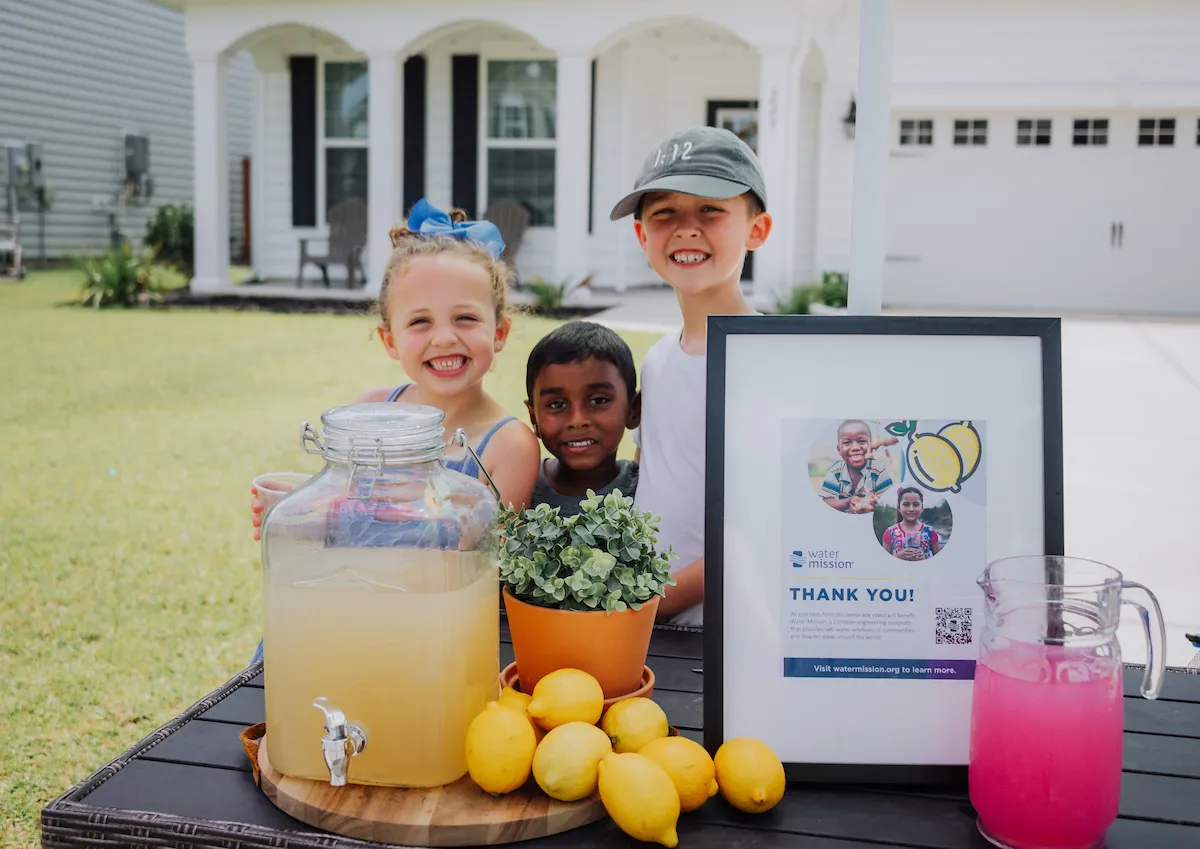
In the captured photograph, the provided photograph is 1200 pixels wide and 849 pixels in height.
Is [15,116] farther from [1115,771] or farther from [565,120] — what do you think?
[1115,771]

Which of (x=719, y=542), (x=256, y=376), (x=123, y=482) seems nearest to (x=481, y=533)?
(x=719, y=542)


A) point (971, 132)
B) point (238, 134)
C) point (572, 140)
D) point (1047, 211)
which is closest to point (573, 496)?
point (572, 140)

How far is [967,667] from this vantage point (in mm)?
1151

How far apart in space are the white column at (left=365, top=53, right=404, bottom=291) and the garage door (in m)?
5.90

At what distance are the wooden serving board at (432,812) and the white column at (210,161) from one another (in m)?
13.0

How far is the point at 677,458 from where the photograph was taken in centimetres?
193

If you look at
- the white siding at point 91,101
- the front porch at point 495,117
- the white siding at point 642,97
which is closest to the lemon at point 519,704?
the front porch at point 495,117

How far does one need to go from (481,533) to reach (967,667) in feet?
1.67

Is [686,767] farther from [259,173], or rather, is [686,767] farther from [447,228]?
[259,173]

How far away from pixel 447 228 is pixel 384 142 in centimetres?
1086

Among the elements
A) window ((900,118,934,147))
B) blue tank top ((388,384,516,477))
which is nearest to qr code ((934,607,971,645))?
blue tank top ((388,384,516,477))

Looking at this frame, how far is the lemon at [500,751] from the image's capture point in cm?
104

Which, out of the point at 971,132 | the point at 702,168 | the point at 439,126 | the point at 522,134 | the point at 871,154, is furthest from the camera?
the point at 439,126

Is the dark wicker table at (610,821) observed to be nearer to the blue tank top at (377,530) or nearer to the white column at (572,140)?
the blue tank top at (377,530)
